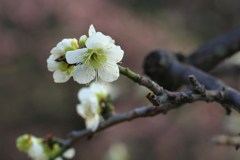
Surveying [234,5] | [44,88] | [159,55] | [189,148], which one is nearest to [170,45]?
[234,5]

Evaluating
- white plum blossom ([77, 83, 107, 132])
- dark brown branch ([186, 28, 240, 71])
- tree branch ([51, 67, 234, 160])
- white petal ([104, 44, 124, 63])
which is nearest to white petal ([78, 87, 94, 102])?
white plum blossom ([77, 83, 107, 132])

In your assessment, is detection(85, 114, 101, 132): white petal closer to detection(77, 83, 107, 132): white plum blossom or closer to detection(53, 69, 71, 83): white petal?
detection(77, 83, 107, 132): white plum blossom

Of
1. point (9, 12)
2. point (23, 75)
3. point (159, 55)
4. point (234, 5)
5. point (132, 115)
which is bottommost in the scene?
point (132, 115)

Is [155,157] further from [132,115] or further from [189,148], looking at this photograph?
[132,115]

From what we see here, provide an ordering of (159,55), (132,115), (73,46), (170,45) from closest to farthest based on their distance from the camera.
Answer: (73,46), (132,115), (159,55), (170,45)

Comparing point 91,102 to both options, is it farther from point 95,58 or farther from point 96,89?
point 95,58

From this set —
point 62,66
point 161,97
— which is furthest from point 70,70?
point 161,97

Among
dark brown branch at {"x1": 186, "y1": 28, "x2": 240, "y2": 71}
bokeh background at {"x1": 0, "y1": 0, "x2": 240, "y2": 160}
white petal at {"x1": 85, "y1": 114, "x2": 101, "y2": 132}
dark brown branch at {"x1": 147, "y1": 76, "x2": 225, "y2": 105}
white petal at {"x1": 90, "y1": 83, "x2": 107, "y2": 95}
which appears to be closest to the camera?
dark brown branch at {"x1": 147, "y1": 76, "x2": 225, "y2": 105}
